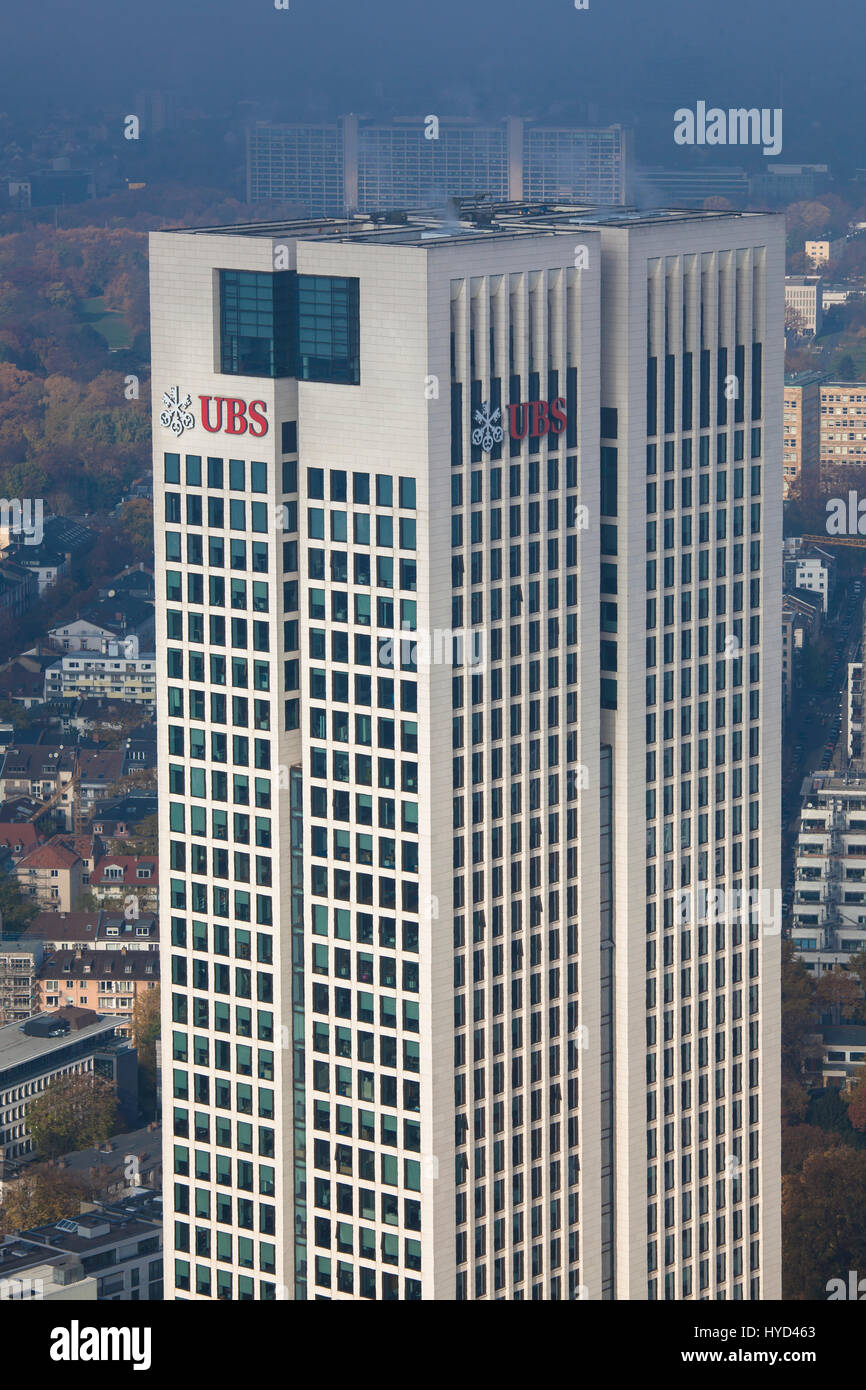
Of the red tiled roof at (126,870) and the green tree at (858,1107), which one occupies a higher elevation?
the red tiled roof at (126,870)

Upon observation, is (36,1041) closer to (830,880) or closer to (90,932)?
(90,932)

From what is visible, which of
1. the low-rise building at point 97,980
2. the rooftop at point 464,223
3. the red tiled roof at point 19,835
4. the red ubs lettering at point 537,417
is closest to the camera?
the red ubs lettering at point 537,417

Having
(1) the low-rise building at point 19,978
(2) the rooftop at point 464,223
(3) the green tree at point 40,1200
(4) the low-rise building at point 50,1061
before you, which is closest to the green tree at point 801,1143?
(3) the green tree at point 40,1200

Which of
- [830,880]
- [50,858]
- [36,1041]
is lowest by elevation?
[36,1041]

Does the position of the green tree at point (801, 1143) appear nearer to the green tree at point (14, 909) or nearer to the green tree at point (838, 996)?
the green tree at point (838, 996)

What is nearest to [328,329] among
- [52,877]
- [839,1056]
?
[839,1056]

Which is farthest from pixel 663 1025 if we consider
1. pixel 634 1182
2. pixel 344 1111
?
pixel 344 1111

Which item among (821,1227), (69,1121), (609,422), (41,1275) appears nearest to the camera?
(609,422)

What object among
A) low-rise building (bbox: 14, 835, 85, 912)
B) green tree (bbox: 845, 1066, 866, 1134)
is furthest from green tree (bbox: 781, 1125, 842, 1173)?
low-rise building (bbox: 14, 835, 85, 912)
